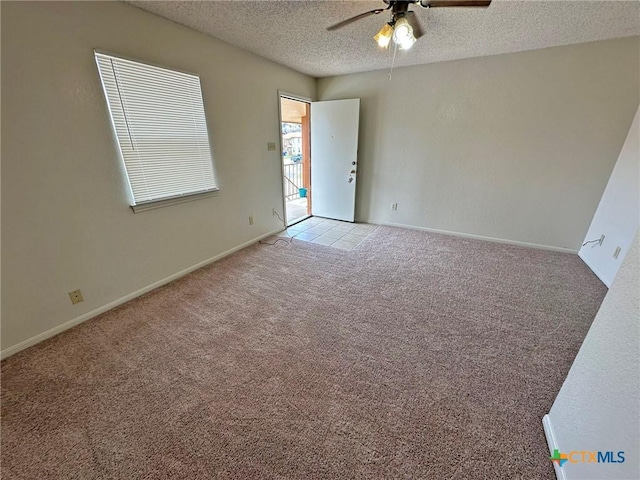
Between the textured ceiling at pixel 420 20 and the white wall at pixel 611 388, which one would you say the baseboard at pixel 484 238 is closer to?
the textured ceiling at pixel 420 20

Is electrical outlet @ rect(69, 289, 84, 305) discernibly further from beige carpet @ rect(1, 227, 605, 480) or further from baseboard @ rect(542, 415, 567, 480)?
baseboard @ rect(542, 415, 567, 480)

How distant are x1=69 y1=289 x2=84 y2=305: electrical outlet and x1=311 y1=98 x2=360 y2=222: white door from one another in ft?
11.3

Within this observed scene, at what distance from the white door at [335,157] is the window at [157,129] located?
6.82 feet

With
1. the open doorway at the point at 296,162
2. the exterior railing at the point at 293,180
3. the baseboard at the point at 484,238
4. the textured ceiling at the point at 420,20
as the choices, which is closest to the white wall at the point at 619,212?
the baseboard at the point at 484,238

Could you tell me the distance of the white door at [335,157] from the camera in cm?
401

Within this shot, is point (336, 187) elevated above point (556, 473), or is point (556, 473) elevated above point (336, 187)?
point (336, 187)

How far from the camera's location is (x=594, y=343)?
1.02 metres

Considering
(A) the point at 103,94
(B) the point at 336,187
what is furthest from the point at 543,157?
(A) the point at 103,94

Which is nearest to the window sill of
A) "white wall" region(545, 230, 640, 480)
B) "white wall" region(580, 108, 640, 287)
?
"white wall" region(545, 230, 640, 480)

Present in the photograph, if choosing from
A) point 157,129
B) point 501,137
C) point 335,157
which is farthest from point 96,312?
point 501,137

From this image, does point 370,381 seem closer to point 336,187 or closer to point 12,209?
point 12,209

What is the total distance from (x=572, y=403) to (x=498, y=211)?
9.73 feet

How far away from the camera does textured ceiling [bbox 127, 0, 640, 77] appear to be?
1.98m

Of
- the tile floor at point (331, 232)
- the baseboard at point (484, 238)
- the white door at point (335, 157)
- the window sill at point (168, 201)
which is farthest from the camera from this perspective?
the white door at point (335, 157)
